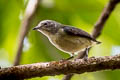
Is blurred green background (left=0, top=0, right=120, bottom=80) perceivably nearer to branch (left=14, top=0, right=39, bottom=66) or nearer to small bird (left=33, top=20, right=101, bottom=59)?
small bird (left=33, top=20, right=101, bottom=59)

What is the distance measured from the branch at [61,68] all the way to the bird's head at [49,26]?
4.20 ft

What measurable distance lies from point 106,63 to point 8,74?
3.08 ft

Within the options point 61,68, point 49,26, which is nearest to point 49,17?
point 49,26

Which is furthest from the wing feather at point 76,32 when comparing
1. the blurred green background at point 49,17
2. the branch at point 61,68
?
the branch at point 61,68

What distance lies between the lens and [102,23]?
3.89m

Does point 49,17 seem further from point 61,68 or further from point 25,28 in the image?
point 61,68

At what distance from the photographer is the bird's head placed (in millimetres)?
4438

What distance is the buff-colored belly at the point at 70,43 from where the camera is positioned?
13.6ft

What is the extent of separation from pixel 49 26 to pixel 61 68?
1.50 m

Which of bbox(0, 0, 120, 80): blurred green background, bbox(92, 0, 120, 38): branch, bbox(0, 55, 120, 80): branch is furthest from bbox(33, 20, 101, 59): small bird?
bbox(0, 55, 120, 80): branch

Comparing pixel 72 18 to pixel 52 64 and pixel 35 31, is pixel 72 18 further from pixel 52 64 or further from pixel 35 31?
pixel 52 64

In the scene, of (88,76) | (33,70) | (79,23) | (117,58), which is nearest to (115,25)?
(79,23)

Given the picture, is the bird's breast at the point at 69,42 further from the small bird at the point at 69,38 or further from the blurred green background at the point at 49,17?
the blurred green background at the point at 49,17

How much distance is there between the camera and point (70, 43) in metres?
4.18
